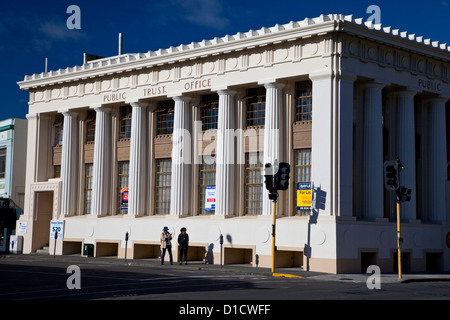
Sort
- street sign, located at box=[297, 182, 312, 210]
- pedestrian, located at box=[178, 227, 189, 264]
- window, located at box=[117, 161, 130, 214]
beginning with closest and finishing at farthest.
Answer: street sign, located at box=[297, 182, 312, 210]
pedestrian, located at box=[178, 227, 189, 264]
window, located at box=[117, 161, 130, 214]

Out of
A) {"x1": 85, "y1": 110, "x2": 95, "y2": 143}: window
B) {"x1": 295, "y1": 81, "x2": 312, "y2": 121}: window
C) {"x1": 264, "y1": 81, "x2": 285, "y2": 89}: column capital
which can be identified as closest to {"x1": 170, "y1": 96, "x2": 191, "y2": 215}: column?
{"x1": 264, "y1": 81, "x2": 285, "y2": 89}: column capital

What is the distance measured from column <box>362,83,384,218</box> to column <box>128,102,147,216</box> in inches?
491

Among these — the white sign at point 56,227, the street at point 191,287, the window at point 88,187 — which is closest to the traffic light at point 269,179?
the street at point 191,287

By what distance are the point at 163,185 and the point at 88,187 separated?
6.17 metres

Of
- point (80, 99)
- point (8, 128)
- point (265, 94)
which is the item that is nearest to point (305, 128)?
point (265, 94)

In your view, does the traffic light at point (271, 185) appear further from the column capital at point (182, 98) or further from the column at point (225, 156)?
the column capital at point (182, 98)

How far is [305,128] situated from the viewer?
1265 inches

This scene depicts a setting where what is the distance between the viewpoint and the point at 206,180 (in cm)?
3606

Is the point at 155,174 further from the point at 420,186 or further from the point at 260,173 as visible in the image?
the point at 420,186

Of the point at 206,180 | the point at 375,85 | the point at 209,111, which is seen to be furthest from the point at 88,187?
the point at 375,85

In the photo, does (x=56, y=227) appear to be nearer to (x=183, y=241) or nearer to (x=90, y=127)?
(x=90, y=127)

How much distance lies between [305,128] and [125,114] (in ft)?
41.8

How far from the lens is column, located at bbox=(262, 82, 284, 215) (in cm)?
3231

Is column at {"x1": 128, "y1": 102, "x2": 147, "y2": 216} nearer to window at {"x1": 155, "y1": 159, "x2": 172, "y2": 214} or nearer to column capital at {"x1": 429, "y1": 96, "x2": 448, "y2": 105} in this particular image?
window at {"x1": 155, "y1": 159, "x2": 172, "y2": 214}
